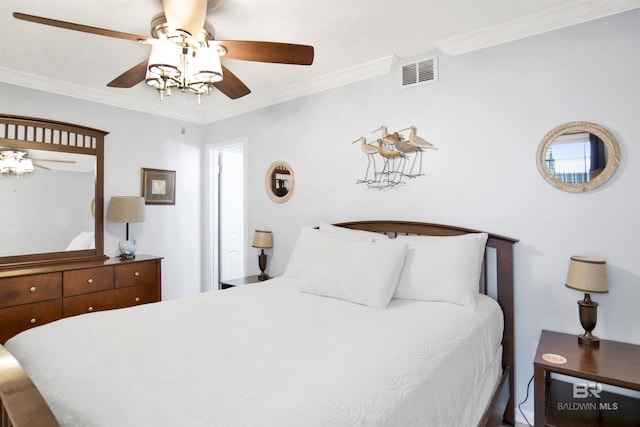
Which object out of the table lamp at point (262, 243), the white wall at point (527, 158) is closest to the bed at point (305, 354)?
the white wall at point (527, 158)

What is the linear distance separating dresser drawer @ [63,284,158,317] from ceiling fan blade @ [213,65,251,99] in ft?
7.05

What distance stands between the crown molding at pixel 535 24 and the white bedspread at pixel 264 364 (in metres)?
1.81

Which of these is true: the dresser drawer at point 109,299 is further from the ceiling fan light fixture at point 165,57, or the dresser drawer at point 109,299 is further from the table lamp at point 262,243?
the ceiling fan light fixture at point 165,57

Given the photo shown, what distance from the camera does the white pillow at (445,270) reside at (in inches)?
81.3

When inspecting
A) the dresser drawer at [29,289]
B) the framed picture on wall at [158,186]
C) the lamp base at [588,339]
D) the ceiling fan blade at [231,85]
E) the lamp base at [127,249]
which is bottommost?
the lamp base at [588,339]

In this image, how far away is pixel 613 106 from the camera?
2.00m

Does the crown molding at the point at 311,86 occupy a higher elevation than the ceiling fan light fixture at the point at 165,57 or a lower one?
higher

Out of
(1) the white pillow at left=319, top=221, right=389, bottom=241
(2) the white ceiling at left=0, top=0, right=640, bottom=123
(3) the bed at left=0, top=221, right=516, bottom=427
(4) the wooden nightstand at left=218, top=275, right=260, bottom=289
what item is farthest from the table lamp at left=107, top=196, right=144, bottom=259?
(1) the white pillow at left=319, top=221, right=389, bottom=241

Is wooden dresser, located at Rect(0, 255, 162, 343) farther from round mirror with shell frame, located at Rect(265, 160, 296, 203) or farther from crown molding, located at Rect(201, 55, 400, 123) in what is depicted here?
crown molding, located at Rect(201, 55, 400, 123)

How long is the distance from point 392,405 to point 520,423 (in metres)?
1.72

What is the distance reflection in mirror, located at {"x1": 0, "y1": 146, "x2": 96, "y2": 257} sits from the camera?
2916 mm

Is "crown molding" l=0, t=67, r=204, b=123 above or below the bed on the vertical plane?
above

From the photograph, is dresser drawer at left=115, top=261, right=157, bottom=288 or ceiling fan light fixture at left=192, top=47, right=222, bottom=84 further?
dresser drawer at left=115, top=261, right=157, bottom=288

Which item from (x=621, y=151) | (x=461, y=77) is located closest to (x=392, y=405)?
(x=621, y=151)
